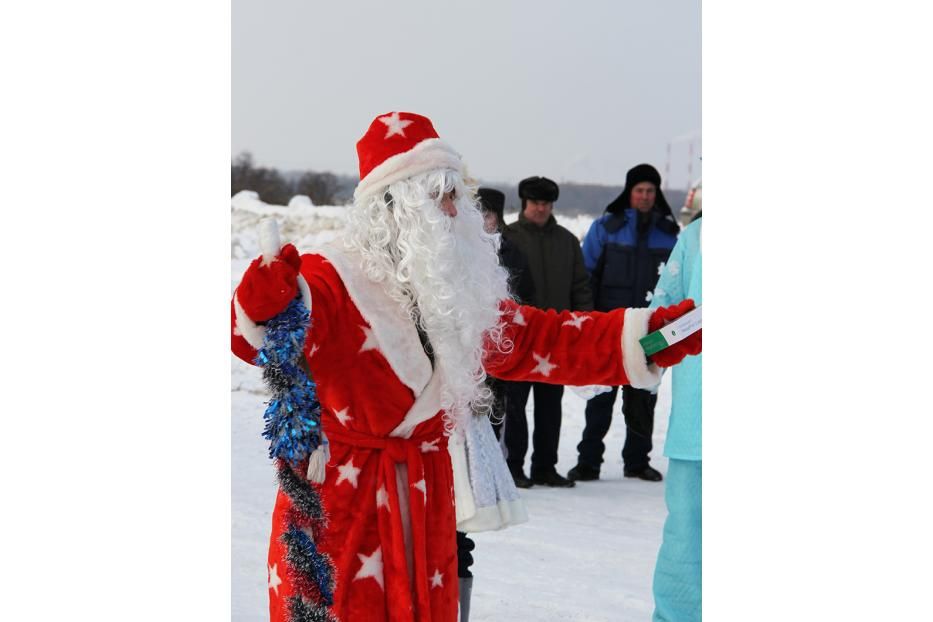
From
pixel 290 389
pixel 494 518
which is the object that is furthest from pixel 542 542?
pixel 290 389

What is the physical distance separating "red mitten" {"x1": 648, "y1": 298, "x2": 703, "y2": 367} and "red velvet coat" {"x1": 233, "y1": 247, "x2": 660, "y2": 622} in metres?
0.52

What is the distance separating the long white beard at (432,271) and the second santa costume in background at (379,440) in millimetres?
27

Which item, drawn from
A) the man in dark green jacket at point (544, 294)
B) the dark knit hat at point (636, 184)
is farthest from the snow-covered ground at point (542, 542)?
the dark knit hat at point (636, 184)

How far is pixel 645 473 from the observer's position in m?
5.65

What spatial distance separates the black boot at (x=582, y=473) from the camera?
18.2 ft

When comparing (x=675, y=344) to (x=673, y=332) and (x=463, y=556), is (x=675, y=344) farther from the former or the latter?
(x=463, y=556)

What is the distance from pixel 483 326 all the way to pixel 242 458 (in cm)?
387

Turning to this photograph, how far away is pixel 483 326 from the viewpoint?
2213 mm

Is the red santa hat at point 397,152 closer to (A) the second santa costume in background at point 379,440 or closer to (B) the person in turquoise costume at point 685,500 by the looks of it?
(A) the second santa costume in background at point 379,440

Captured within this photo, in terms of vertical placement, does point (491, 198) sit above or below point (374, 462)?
above

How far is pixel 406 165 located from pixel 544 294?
10.8ft

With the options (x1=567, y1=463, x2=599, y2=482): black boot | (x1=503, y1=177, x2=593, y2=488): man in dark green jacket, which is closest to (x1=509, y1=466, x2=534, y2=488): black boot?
(x1=503, y1=177, x2=593, y2=488): man in dark green jacket
